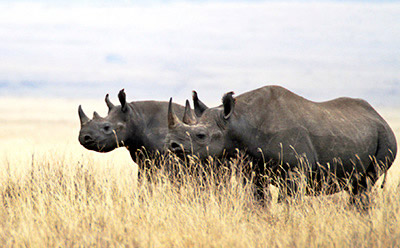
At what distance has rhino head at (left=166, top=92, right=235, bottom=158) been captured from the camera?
7.24 m

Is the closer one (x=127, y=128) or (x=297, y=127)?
(x=297, y=127)

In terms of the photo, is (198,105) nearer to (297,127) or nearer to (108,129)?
(297,127)

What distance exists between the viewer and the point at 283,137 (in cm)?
766

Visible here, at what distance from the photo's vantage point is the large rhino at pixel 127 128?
9.59 metres

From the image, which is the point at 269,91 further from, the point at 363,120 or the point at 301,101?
the point at 363,120

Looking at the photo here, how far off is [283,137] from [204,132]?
1.17 m

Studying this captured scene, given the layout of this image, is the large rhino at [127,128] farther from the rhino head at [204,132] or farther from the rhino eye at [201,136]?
the rhino eye at [201,136]

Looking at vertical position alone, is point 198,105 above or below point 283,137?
above

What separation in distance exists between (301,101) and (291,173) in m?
1.28

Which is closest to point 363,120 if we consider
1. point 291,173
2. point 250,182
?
point 291,173

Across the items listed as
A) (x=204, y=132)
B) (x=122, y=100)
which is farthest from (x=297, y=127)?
(x=122, y=100)

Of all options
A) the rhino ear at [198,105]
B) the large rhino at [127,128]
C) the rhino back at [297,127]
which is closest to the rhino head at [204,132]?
the rhino back at [297,127]

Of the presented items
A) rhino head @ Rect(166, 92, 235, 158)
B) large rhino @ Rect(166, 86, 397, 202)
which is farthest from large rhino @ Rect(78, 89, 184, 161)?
rhino head @ Rect(166, 92, 235, 158)

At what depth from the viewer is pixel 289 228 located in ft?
21.5
